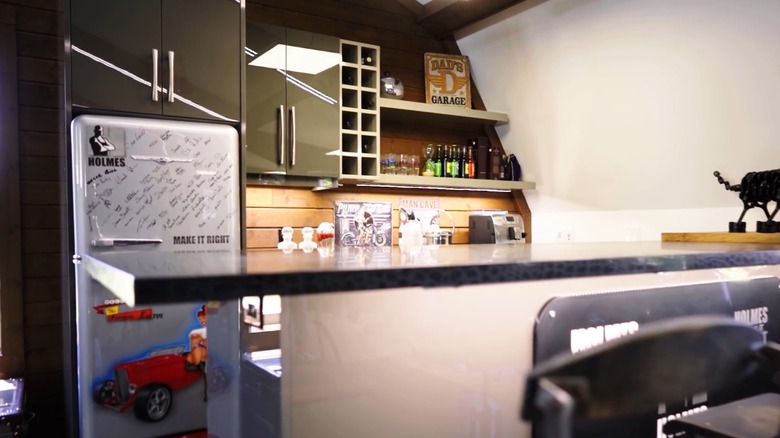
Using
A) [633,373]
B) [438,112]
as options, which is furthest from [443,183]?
[633,373]

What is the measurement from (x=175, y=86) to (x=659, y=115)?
101 inches

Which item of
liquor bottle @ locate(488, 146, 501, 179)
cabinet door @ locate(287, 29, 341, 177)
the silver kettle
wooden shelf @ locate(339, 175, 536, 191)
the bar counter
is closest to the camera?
the bar counter

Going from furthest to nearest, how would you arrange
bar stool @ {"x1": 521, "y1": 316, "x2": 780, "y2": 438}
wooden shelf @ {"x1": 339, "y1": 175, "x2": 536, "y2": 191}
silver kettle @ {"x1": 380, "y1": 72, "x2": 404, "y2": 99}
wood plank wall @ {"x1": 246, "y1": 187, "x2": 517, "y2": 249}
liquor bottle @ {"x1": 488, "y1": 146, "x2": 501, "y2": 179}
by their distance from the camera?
liquor bottle @ {"x1": 488, "y1": 146, "x2": 501, "y2": 179} < silver kettle @ {"x1": 380, "y1": 72, "x2": 404, "y2": 99} < wooden shelf @ {"x1": 339, "y1": 175, "x2": 536, "y2": 191} < wood plank wall @ {"x1": 246, "y1": 187, "x2": 517, "y2": 249} < bar stool @ {"x1": 521, "y1": 316, "x2": 780, "y2": 438}

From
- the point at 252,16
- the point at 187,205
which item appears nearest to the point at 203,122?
the point at 187,205

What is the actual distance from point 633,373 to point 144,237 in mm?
2097

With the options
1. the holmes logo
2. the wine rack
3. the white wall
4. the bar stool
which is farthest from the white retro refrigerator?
the white wall

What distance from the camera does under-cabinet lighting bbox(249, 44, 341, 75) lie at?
297 cm

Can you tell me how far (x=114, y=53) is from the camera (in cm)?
228

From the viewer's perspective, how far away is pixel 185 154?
2.34 metres

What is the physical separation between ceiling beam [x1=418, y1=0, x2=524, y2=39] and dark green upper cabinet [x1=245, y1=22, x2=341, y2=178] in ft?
2.83

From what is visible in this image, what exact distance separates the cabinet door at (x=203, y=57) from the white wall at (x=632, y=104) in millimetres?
1913

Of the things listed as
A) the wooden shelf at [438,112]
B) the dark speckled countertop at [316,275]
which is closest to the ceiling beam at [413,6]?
the wooden shelf at [438,112]
